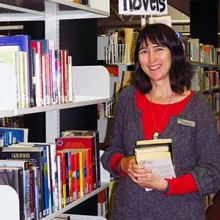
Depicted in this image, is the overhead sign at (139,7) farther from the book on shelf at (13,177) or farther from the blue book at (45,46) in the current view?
the book on shelf at (13,177)

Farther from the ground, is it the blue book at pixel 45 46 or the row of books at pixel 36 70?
the blue book at pixel 45 46

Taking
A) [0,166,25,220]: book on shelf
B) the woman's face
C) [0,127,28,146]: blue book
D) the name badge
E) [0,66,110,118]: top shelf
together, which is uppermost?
the woman's face

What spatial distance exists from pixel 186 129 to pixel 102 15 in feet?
2.51

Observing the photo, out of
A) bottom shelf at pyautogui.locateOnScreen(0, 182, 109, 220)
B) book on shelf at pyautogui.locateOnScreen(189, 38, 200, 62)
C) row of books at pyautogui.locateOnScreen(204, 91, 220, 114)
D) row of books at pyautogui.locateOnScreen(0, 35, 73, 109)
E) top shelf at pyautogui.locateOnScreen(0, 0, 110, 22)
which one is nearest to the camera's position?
bottom shelf at pyautogui.locateOnScreen(0, 182, 109, 220)

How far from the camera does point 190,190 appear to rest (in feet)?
6.54

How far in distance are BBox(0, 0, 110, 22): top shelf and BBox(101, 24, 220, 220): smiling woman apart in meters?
0.33

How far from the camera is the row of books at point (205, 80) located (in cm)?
577

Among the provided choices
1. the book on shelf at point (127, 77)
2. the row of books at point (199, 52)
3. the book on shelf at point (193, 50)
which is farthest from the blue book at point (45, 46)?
the book on shelf at point (193, 50)

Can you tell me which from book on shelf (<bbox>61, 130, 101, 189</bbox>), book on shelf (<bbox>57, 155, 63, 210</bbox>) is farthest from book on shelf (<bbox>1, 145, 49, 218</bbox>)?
book on shelf (<bbox>61, 130, 101, 189</bbox>)

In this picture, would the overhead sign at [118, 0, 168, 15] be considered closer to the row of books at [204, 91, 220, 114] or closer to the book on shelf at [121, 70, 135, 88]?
the book on shelf at [121, 70, 135, 88]

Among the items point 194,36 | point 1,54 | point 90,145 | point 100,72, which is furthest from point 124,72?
point 194,36

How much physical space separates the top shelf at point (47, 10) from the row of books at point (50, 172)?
24.6 inches

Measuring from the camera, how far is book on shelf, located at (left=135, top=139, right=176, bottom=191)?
77.8 inches

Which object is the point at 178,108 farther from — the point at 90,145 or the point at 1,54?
the point at 1,54
